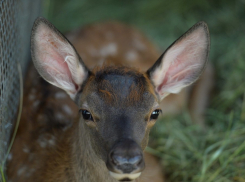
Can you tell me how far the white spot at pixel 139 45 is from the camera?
5.47 metres

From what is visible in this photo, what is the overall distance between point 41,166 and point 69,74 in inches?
38.8

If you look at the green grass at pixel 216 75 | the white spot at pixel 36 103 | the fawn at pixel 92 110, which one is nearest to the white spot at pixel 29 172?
the fawn at pixel 92 110

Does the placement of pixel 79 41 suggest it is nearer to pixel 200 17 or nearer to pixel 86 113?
pixel 86 113

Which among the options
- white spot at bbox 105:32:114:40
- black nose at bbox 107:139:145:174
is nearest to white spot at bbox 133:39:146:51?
white spot at bbox 105:32:114:40

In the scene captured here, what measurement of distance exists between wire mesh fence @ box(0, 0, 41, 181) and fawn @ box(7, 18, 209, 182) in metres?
0.27

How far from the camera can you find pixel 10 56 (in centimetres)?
373

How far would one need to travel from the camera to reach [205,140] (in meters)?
4.74

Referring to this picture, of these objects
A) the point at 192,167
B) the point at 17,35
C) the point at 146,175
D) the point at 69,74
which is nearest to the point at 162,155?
the point at 192,167

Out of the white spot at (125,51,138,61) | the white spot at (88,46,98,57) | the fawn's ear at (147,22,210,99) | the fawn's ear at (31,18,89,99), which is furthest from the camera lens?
the white spot at (125,51,138,61)

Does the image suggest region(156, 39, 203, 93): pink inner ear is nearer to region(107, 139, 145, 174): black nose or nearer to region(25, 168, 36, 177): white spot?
region(107, 139, 145, 174): black nose

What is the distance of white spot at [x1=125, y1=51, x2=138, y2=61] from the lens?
5.22 meters

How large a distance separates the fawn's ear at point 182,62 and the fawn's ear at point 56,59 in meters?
0.66

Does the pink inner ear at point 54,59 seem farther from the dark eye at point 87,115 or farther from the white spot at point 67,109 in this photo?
the white spot at point 67,109

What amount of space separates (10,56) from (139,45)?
2304 millimetres
